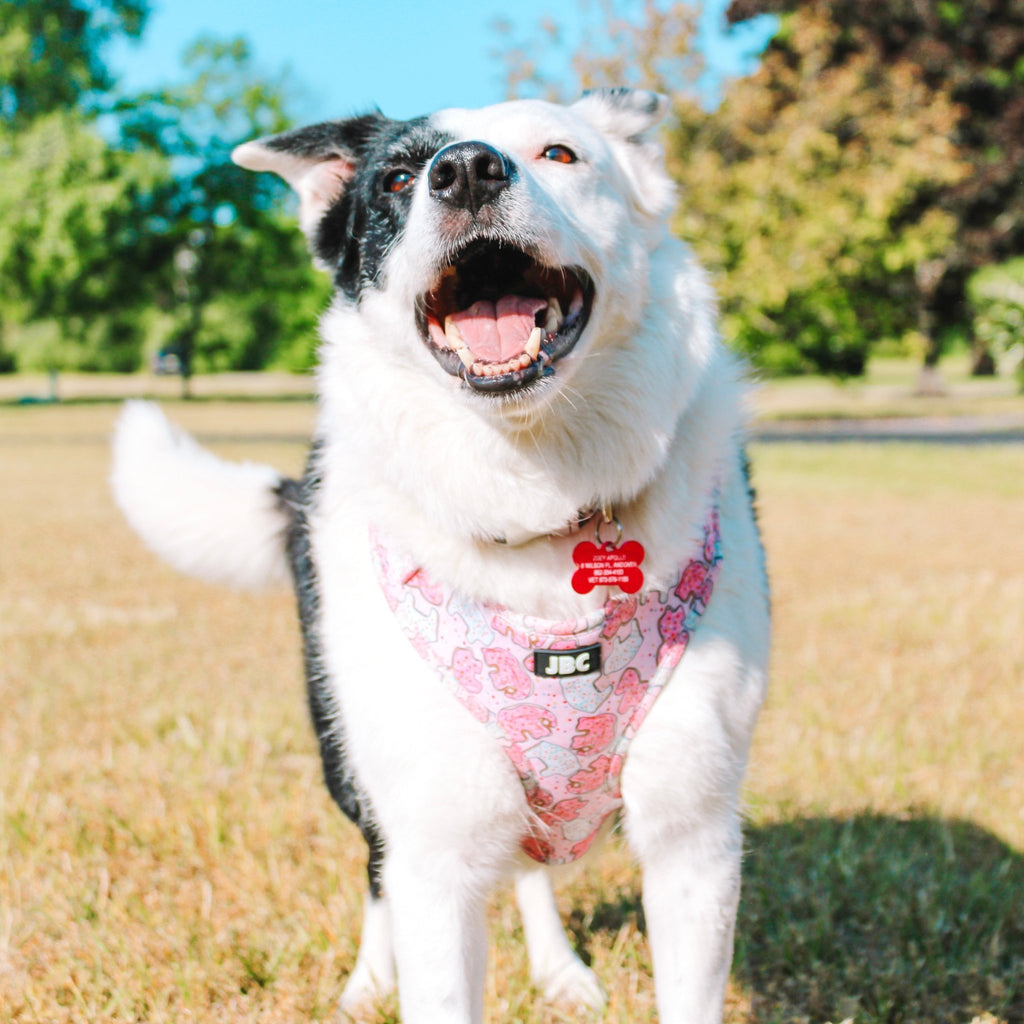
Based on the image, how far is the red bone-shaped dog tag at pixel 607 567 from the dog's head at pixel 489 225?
35 cm

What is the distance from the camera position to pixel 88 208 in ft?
79.5

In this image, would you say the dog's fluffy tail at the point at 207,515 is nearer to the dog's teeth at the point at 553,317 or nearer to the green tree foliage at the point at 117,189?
the dog's teeth at the point at 553,317

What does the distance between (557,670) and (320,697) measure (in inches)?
29.0

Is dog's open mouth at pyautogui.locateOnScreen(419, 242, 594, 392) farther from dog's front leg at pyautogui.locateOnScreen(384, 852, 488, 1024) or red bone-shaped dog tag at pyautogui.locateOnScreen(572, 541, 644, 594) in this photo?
dog's front leg at pyautogui.locateOnScreen(384, 852, 488, 1024)

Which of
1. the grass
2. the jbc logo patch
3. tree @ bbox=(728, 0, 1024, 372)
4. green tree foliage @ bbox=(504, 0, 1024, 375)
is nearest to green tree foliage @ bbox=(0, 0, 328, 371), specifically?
green tree foliage @ bbox=(504, 0, 1024, 375)

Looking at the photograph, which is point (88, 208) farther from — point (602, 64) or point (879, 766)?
point (879, 766)

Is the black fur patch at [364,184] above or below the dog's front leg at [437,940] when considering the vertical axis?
above

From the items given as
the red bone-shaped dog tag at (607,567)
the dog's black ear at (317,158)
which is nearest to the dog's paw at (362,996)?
the red bone-shaped dog tag at (607,567)

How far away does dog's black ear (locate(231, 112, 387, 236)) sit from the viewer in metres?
2.58

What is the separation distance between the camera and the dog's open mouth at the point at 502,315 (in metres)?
2.01

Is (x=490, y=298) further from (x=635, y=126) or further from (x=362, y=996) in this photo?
(x=362, y=996)

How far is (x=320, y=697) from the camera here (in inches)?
99.0

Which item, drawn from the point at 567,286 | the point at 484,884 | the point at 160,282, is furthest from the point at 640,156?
the point at 160,282

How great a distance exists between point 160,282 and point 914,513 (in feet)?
77.2
